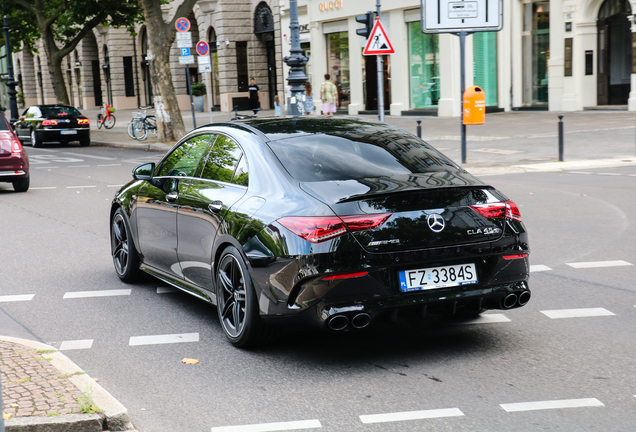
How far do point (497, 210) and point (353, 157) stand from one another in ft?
3.15

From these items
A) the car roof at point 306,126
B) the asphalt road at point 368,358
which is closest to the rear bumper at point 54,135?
the asphalt road at point 368,358

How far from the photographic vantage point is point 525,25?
3062 cm

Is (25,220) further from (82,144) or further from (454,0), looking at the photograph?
(82,144)

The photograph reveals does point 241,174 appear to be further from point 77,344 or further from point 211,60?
point 211,60

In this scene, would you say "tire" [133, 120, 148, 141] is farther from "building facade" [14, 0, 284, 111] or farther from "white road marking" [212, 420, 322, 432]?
"white road marking" [212, 420, 322, 432]

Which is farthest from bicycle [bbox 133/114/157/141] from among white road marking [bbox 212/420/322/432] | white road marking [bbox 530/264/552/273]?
white road marking [bbox 212/420/322/432]

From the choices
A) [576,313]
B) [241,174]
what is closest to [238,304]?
[241,174]

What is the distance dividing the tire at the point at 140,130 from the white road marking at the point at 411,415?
24.6m

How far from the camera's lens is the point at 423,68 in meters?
31.7

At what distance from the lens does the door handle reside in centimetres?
539

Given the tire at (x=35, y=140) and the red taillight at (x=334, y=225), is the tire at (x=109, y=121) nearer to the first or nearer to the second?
the tire at (x=35, y=140)

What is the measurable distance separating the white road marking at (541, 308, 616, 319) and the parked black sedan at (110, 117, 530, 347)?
1.78ft

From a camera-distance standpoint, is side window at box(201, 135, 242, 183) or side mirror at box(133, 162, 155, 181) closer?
side window at box(201, 135, 242, 183)

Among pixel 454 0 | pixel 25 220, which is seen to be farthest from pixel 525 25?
pixel 25 220
